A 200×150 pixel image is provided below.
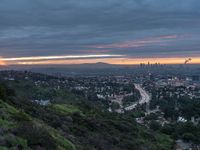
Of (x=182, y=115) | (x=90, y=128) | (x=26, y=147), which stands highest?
(x=26, y=147)

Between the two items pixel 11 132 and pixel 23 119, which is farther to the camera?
pixel 23 119

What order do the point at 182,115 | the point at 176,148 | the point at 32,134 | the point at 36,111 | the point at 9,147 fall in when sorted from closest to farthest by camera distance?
the point at 9,147
the point at 32,134
the point at 36,111
the point at 176,148
the point at 182,115

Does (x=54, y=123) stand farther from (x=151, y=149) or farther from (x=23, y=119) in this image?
(x=151, y=149)

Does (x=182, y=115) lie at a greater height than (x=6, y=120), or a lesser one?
lesser

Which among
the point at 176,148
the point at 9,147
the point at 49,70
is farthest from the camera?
the point at 49,70

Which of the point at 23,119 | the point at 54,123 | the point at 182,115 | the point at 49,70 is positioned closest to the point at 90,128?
the point at 54,123

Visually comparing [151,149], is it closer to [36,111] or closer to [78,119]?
[78,119]

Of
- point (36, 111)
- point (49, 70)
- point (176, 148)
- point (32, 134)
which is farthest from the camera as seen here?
point (49, 70)

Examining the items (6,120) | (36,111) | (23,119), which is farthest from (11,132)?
(36,111)

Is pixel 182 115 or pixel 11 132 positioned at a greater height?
pixel 11 132
